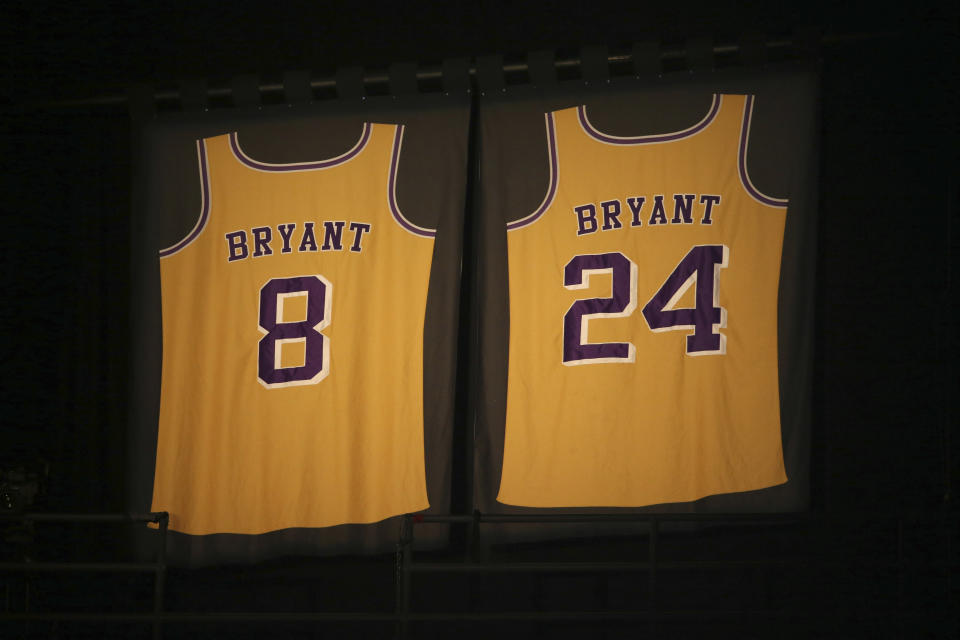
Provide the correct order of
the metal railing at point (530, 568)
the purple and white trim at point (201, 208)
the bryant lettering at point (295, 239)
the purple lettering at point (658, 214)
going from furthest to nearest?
the purple and white trim at point (201, 208) < the bryant lettering at point (295, 239) < the purple lettering at point (658, 214) < the metal railing at point (530, 568)

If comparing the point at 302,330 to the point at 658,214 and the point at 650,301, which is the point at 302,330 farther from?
the point at 658,214

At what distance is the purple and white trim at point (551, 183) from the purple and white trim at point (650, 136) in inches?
4.9

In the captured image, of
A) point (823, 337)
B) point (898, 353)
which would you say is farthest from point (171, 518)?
point (898, 353)

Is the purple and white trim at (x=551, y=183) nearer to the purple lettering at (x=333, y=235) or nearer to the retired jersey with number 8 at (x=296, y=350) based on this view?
the retired jersey with number 8 at (x=296, y=350)

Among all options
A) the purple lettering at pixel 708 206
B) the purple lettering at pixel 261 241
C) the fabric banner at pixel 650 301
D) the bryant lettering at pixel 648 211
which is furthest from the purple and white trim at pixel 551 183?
the purple lettering at pixel 261 241

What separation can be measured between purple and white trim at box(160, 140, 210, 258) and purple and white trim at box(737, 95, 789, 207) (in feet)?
7.44

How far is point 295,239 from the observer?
3.67m

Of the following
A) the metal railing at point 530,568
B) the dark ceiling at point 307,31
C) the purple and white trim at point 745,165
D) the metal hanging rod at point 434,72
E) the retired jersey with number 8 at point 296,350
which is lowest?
the metal railing at point 530,568

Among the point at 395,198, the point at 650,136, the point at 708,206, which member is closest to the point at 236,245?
the point at 395,198

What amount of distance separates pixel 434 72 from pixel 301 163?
695 mm

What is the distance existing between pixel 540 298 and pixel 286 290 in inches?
42.9

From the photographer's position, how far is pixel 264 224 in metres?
3.69

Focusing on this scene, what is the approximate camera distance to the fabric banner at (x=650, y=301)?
3.31 metres

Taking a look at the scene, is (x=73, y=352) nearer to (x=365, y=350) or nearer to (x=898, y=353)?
(x=365, y=350)
